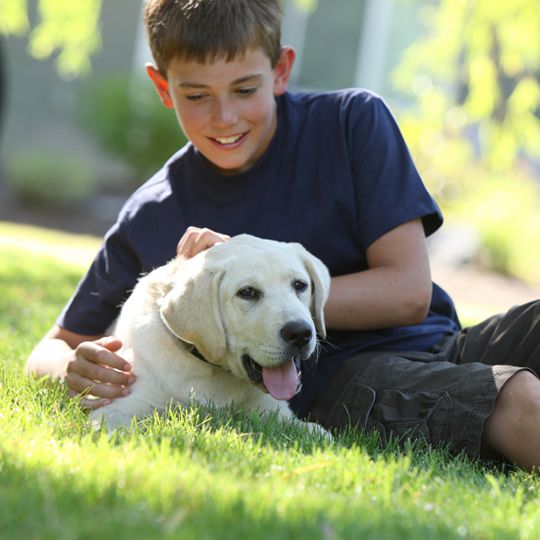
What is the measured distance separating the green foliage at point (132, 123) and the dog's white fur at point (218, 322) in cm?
1213

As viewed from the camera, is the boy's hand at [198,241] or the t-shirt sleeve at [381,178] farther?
the t-shirt sleeve at [381,178]

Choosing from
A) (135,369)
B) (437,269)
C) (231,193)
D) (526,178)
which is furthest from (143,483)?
(526,178)

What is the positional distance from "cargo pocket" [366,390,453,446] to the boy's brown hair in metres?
1.53

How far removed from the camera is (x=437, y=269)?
40.2ft

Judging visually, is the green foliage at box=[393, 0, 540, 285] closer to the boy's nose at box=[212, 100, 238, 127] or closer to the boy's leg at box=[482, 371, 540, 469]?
the boy's nose at box=[212, 100, 238, 127]

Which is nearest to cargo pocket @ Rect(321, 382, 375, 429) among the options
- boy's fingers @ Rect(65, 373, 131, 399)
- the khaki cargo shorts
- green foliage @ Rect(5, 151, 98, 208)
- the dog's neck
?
the khaki cargo shorts

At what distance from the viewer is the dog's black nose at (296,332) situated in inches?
136

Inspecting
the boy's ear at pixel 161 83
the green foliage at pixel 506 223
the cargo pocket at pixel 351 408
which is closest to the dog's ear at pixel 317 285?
the cargo pocket at pixel 351 408

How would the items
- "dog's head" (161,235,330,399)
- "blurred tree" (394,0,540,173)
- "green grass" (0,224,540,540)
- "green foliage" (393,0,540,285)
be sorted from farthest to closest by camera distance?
"green foliage" (393,0,540,285) → "blurred tree" (394,0,540,173) → "dog's head" (161,235,330,399) → "green grass" (0,224,540,540)

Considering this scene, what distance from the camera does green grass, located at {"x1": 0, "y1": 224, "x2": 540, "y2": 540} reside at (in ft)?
7.70

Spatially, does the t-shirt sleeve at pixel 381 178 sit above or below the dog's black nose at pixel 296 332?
above

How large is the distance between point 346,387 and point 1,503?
180cm

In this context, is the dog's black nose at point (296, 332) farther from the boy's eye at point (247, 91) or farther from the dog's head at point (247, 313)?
the boy's eye at point (247, 91)

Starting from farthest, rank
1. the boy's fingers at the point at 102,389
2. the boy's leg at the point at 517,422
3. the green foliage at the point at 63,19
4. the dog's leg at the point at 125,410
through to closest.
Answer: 1. the green foliage at the point at 63,19
2. the boy's fingers at the point at 102,389
3. the dog's leg at the point at 125,410
4. the boy's leg at the point at 517,422
